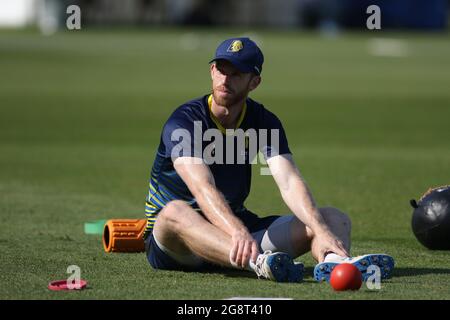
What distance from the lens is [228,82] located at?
9.66 metres

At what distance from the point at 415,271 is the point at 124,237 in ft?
9.57

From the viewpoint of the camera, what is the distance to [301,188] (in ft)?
31.9

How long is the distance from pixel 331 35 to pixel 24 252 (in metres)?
63.6

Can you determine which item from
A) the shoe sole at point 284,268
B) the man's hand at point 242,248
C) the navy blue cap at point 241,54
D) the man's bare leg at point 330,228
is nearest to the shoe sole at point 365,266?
the shoe sole at point 284,268

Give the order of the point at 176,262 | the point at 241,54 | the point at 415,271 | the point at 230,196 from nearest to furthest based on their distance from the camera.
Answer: the point at 241,54, the point at 176,262, the point at 230,196, the point at 415,271

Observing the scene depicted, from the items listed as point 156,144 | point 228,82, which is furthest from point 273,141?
point 156,144

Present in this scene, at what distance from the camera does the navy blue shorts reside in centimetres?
995

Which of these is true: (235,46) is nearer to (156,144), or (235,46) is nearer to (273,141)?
(273,141)

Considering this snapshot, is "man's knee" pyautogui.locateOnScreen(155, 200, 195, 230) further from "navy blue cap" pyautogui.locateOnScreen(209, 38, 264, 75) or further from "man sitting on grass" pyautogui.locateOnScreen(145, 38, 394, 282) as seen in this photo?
"navy blue cap" pyautogui.locateOnScreen(209, 38, 264, 75)

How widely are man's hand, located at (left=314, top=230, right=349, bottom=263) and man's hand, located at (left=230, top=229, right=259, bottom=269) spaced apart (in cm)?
71

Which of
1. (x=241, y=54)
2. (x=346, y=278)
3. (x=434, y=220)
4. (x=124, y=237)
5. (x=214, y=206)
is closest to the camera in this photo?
(x=346, y=278)

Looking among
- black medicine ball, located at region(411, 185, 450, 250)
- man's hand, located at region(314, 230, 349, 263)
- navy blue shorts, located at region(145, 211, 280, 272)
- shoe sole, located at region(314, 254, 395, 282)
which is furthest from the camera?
black medicine ball, located at region(411, 185, 450, 250)

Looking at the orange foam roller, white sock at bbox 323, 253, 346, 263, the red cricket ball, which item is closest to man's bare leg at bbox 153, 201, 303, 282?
white sock at bbox 323, 253, 346, 263

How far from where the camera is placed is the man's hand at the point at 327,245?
31.0ft
